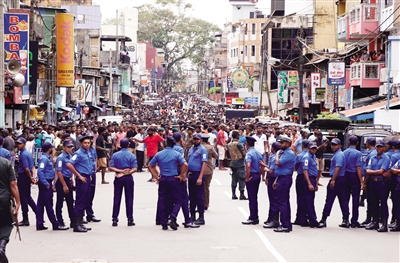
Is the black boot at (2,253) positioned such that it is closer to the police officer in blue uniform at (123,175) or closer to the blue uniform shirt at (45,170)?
the blue uniform shirt at (45,170)

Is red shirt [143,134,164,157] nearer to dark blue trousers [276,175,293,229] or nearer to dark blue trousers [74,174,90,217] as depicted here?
→ dark blue trousers [74,174,90,217]

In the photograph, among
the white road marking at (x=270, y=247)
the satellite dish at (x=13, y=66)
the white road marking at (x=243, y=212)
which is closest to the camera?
the white road marking at (x=270, y=247)

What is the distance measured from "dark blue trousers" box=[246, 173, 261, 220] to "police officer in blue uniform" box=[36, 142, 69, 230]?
3475mm

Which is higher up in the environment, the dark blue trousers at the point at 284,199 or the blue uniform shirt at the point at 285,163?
the blue uniform shirt at the point at 285,163

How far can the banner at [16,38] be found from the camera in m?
32.9

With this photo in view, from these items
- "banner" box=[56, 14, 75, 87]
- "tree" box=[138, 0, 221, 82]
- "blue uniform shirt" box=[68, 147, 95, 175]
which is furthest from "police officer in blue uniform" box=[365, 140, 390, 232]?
"tree" box=[138, 0, 221, 82]

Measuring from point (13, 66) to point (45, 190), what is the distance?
18.4m

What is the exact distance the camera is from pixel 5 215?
988cm

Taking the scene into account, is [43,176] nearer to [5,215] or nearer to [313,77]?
[5,215]

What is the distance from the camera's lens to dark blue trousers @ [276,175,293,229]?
567 inches

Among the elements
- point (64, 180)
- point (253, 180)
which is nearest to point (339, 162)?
point (253, 180)

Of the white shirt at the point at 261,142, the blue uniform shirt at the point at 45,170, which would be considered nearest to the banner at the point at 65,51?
the white shirt at the point at 261,142

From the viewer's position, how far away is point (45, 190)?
48.3ft

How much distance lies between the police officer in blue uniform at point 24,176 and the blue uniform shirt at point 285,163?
14.8 ft
